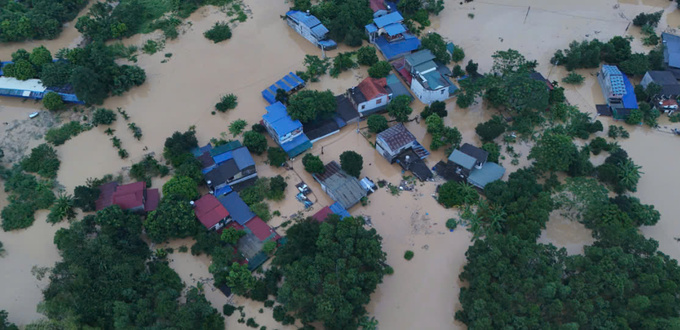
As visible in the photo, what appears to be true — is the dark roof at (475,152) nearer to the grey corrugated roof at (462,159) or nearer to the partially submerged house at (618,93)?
the grey corrugated roof at (462,159)

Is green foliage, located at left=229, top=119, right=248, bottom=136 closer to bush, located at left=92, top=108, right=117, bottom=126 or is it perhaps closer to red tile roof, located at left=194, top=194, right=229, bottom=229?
red tile roof, located at left=194, top=194, right=229, bottom=229

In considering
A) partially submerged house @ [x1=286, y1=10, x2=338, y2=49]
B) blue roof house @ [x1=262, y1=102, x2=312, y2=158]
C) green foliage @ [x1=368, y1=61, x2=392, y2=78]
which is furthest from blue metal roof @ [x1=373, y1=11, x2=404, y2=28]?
blue roof house @ [x1=262, y1=102, x2=312, y2=158]

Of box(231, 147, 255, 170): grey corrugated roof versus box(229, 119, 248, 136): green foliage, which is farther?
box(229, 119, 248, 136): green foliage

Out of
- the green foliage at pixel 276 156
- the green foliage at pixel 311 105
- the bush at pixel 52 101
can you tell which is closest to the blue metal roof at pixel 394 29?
the green foliage at pixel 311 105

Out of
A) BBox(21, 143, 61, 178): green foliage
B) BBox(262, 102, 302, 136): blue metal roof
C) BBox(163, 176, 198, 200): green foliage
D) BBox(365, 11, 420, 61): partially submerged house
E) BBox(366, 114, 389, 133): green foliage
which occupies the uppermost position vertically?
BBox(365, 11, 420, 61): partially submerged house

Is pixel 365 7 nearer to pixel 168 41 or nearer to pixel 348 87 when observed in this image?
pixel 348 87

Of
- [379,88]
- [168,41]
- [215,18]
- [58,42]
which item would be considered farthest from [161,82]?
[379,88]

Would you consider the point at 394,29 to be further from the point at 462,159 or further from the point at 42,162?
the point at 42,162
